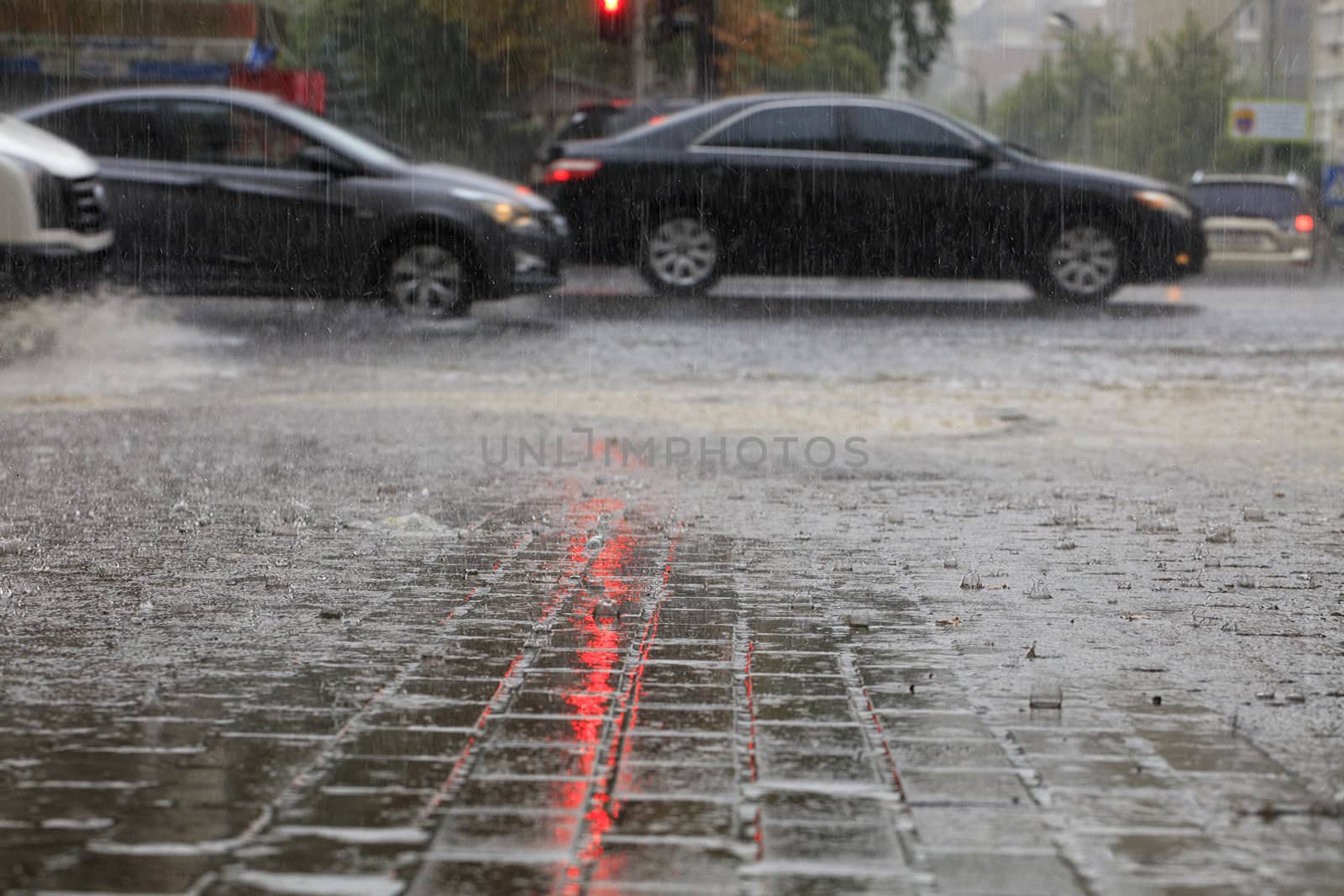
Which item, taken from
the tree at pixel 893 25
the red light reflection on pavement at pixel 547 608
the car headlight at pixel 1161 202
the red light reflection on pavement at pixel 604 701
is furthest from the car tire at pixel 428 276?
the tree at pixel 893 25

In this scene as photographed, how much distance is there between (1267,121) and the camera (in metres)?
39.4

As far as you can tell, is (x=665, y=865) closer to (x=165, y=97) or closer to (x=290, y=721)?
(x=290, y=721)

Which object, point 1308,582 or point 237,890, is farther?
point 1308,582

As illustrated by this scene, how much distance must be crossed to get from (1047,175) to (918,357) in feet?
10.9

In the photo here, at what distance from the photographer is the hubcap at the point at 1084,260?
621 inches

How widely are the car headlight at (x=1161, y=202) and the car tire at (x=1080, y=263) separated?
0.33 m

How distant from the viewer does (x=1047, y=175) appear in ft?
51.4

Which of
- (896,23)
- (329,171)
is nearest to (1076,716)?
(329,171)

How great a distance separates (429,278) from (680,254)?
2.29 meters

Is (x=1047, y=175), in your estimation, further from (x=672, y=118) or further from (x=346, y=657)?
(x=346, y=657)

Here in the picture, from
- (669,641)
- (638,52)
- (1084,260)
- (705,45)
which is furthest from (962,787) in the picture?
(638,52)

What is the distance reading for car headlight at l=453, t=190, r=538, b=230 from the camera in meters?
14.1

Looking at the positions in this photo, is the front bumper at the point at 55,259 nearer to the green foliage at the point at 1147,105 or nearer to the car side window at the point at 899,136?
the car side window at the point at 899,136

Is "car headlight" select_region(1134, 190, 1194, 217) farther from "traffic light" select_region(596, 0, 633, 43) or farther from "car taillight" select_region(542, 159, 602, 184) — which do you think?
"traffic light" select_region(596, 0, 633, 43)
